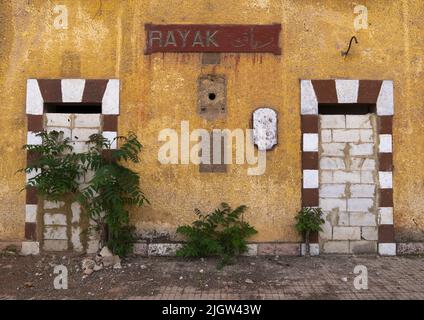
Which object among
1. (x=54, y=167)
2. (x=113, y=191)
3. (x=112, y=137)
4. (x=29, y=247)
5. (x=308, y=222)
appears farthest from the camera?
(x=112, y=137)

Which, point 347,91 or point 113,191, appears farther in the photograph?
point 347,91

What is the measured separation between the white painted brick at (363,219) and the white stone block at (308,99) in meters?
1.68

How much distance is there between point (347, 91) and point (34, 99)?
466cm

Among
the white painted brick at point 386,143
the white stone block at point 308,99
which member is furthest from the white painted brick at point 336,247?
the white stone block at point 308,99

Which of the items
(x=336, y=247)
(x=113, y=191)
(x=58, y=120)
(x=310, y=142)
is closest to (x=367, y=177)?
(x=310, y=142)

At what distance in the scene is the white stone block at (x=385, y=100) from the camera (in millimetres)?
6160

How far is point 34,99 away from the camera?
20.0 ft

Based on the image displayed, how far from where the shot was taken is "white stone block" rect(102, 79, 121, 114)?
6.12 meters

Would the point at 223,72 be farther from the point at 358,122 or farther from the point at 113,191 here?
the point at 113,191

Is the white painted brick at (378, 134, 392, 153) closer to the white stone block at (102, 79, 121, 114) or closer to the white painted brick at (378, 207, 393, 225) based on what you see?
the white painted brick at (378, 207, 393, 225)

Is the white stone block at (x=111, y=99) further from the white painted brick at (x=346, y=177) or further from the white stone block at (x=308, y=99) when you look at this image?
the white painted brick at (x=346, y=177)
